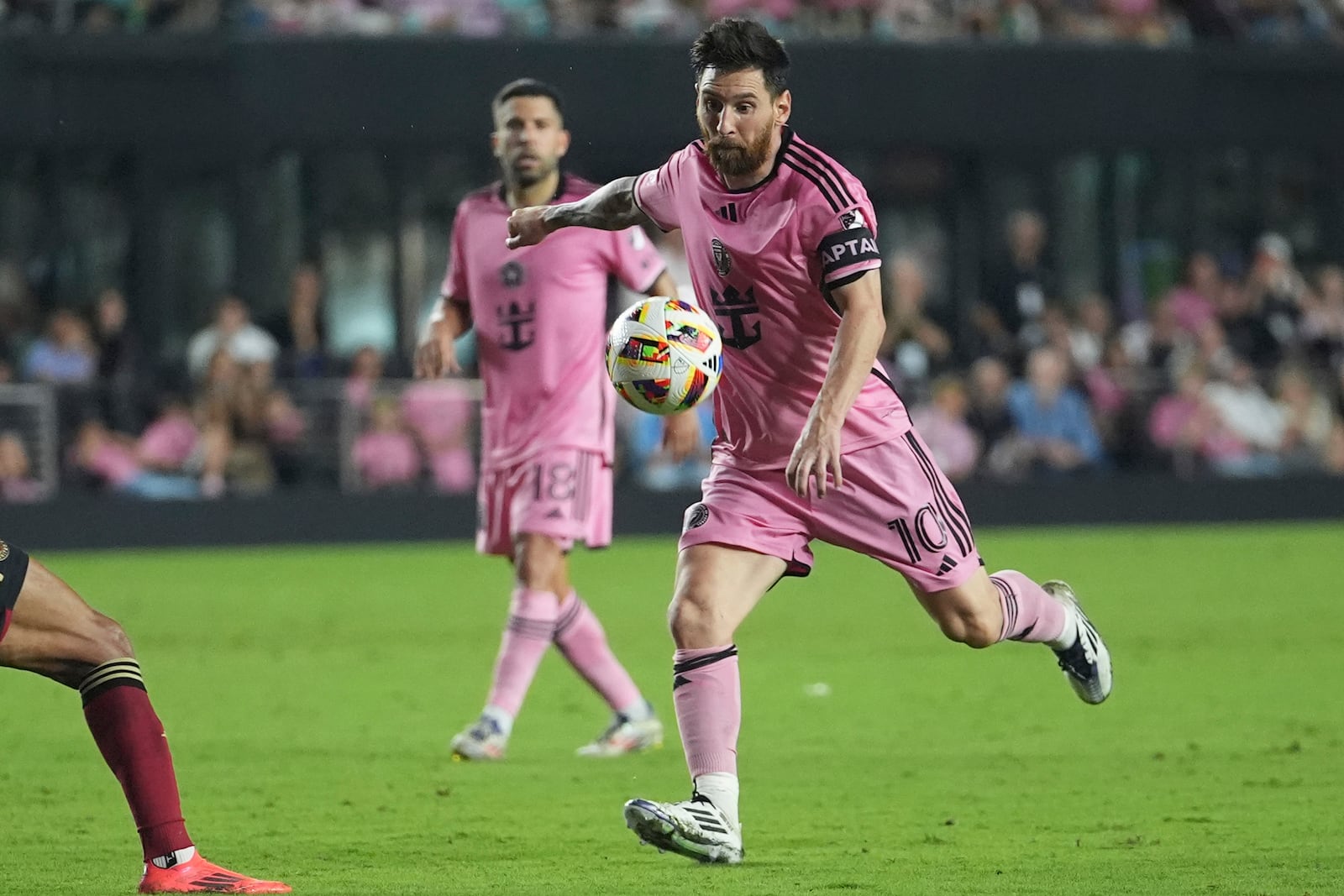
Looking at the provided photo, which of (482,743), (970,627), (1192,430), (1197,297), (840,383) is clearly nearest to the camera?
(840,383)

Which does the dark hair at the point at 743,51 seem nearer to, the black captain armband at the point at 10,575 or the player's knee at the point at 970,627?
A: the player's knee at the point at 970,627

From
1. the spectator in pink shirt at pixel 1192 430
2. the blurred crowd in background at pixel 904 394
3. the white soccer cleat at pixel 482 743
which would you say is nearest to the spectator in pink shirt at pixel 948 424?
the blurred crowd in background at pixel 904 394

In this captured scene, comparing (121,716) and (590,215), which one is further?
(590,215)

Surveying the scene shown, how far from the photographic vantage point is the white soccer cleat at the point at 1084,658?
7477 mm

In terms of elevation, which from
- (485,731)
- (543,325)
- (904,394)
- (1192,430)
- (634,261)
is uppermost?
(634,261)

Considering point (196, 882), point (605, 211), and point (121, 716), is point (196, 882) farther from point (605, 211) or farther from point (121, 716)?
point (605, 211)

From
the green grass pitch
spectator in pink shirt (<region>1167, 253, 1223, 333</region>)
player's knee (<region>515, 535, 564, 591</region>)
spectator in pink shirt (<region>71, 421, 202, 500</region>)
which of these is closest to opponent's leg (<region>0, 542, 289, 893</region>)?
the green grass pitch

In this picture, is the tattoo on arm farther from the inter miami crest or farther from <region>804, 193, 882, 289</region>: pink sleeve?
the inter miami crest

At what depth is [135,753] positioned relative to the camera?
219 inches

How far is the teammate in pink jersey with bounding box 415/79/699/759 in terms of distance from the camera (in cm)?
879

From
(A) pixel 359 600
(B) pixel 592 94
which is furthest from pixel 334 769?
(B) pixel 592 94

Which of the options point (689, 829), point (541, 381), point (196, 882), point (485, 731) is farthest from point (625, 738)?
point (196, 882)

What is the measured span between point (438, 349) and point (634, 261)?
0.88 meters

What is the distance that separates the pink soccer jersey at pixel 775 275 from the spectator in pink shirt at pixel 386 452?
1205 cm
